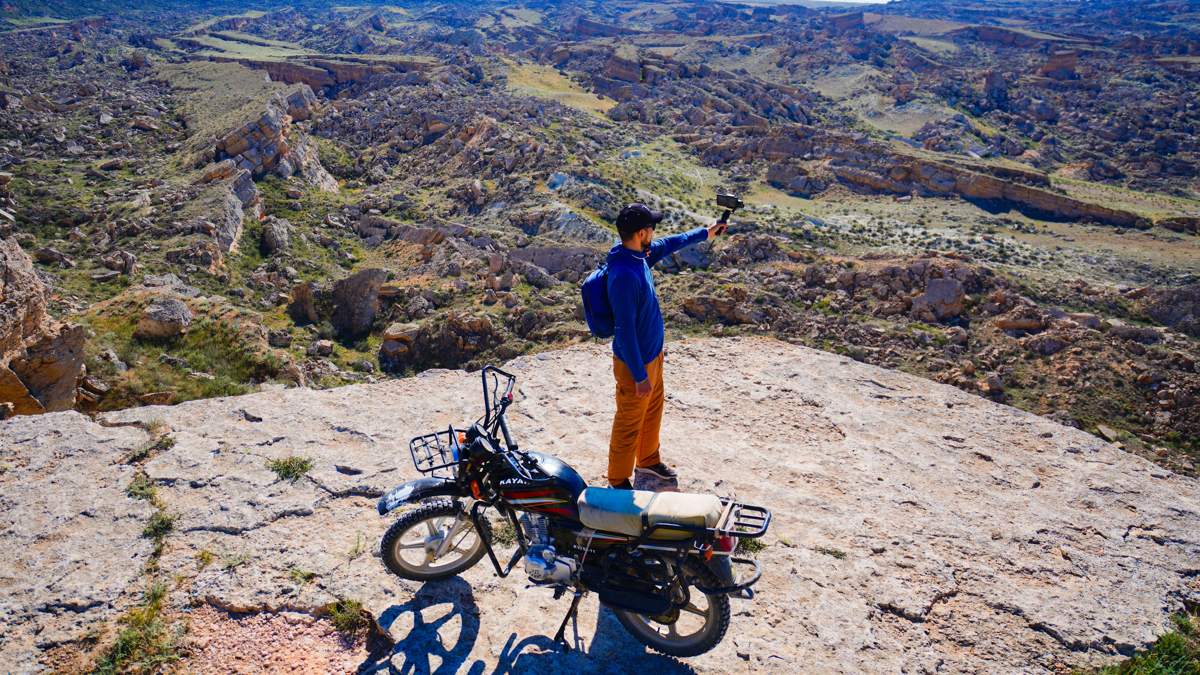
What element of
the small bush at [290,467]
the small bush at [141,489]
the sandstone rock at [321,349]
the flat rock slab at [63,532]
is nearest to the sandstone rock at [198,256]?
the sandstone rock at [321,349]

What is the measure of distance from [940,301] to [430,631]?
15977 mm

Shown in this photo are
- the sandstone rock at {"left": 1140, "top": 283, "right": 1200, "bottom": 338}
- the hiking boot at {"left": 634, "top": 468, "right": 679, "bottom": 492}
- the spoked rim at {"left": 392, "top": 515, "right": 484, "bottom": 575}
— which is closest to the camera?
the spoked rim at {"left": 392, "top": 515, "right": 484, "bottom": 575}

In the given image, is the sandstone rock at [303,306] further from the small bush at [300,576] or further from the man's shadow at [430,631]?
the man's shadow at [430,631]

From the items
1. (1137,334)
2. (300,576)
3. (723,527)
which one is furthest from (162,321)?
(1137,334)

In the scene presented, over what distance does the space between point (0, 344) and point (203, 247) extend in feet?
51.3

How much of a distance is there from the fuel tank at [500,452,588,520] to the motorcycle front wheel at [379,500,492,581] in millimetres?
394

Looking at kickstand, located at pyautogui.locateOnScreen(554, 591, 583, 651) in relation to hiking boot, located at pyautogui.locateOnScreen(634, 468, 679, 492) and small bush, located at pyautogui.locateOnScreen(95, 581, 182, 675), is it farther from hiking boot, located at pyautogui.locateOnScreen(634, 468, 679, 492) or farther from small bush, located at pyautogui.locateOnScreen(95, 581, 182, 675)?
small bush, located at pyautogui.locateOnScreen(95, 581, 182, 675)

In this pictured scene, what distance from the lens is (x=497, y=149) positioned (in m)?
33.8

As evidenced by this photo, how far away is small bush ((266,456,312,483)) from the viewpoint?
509cm

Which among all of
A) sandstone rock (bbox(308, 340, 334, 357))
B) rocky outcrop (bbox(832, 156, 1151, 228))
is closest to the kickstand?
sandstone rock (bbox(308, 340, 334, 357))

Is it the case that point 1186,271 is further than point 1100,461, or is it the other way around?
point 1186,271

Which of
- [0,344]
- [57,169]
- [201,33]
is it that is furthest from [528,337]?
[201,33]

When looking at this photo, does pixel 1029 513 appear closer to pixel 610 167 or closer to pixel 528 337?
pixel 528 337

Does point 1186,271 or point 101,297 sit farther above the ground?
point 101,297
